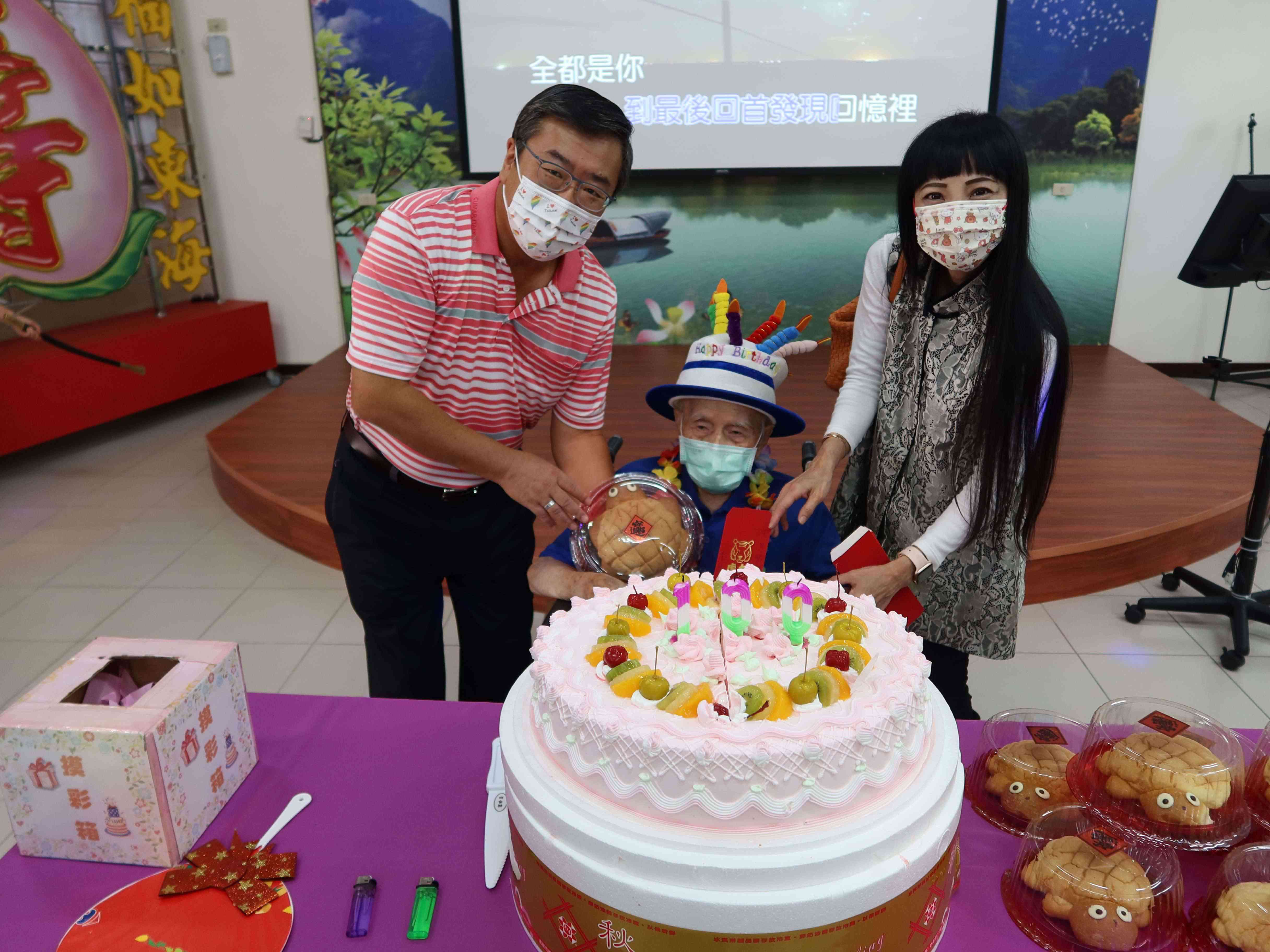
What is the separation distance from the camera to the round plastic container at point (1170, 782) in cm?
110

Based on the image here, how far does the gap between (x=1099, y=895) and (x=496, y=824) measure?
734 millimetres

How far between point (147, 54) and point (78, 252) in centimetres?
163

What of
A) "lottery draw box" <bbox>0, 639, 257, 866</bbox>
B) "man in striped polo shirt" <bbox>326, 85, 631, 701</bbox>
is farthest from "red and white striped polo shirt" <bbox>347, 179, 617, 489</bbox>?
"lottery draw box" <bbox>0, 639, 257, 866</bbox>

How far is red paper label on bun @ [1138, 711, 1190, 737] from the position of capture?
3.93 ft

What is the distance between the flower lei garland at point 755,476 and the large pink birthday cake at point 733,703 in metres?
0.56

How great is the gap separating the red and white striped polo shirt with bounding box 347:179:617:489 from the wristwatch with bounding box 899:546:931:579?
68 cm

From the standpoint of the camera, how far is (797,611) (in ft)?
4.07

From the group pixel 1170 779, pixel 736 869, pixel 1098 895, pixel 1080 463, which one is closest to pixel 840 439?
pixel 1170 779

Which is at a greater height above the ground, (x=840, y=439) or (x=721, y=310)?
(x=721, y=310)

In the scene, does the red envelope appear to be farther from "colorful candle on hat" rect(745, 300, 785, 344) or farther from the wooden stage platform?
the wooden stage platform

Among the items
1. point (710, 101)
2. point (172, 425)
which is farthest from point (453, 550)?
point (710, 101)

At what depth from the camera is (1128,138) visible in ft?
18.9

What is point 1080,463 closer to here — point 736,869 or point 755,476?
point 755,476

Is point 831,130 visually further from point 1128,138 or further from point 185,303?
point 185,303
